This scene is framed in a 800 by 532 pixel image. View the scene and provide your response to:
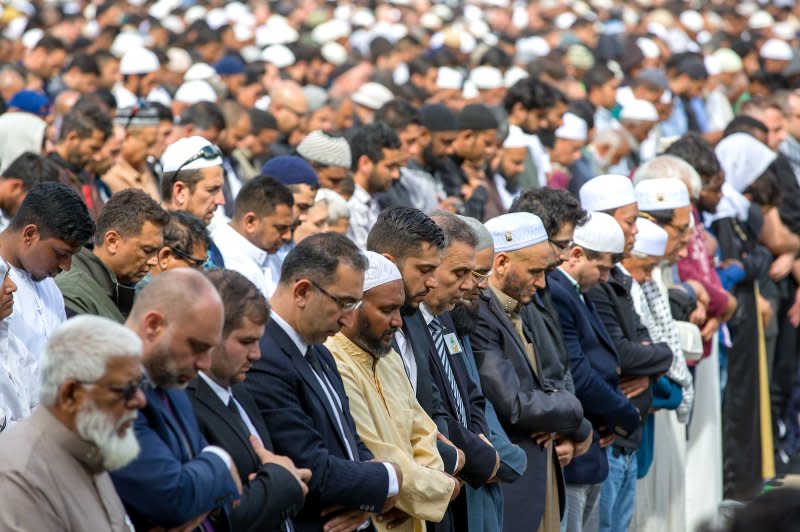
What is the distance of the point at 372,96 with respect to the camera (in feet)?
41.3

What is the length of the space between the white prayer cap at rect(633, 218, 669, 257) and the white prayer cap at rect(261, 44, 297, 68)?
8.46m

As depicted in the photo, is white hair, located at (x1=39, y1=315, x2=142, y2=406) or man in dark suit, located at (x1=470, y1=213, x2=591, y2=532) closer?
white hair, located at (x1=39, y1=315, x2=142, y2=406)

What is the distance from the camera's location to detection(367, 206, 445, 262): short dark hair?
18.1 feet

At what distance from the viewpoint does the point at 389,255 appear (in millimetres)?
5551

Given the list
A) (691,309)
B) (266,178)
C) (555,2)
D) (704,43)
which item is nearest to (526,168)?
(691,309)

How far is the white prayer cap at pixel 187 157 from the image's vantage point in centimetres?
730

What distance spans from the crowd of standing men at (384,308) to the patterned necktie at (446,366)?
0.6 inches

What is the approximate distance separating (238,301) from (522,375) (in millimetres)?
2157

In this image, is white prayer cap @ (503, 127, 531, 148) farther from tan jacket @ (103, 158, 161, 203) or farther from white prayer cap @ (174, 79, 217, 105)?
tan jacket @ (103, 158, 161, 203)

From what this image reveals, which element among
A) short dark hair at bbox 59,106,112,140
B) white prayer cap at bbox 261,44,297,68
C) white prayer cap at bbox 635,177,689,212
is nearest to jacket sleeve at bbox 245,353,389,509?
white prayer cap at bbox 635,177,689,212

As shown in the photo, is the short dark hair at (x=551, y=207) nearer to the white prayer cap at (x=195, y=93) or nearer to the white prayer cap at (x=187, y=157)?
the white prayer cap at (x=187, y=157)

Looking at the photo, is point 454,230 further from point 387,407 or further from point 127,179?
point 127,179

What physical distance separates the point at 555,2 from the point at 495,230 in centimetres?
1947

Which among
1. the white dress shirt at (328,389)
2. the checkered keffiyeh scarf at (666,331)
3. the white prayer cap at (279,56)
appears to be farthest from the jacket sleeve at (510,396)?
the white prayer cap at (279,56)
